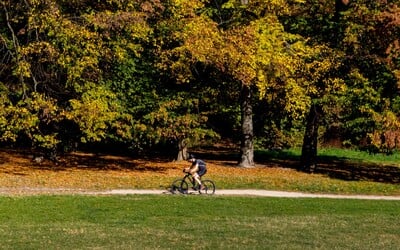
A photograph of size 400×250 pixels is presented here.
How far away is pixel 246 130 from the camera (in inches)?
1235

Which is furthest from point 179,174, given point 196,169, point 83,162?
point 196,169

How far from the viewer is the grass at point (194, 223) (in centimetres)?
1280

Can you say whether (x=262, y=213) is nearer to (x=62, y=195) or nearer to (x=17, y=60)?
(x=62, y=195)

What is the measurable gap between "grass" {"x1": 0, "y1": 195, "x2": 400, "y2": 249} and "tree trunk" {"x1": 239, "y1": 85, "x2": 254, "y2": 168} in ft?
33.7

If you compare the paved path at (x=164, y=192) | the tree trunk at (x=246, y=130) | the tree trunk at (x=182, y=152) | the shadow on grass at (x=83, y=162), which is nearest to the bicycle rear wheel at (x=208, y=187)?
the paved path at (x=164, y=192)

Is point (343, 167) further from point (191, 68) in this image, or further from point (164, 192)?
point (164, 192)

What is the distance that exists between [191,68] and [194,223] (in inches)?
584

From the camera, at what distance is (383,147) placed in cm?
2609

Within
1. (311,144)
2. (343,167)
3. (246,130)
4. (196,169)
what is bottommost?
(196,169)

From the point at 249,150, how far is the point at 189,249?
1995cm

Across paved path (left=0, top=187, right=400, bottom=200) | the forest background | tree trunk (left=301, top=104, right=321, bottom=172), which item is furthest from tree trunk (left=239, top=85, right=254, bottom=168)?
paved path (left=0, top=187, right=400, bottom=200)

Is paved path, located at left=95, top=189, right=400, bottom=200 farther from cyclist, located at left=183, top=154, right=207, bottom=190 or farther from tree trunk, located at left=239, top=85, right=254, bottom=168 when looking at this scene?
tree trunk, located at left=239, top=85, right=254, bottom=168

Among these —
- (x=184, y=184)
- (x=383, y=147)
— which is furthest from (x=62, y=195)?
(x=383, y=147)

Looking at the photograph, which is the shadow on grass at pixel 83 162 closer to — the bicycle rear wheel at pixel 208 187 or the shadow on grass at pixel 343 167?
the shadow on grass at pixel 343 167
